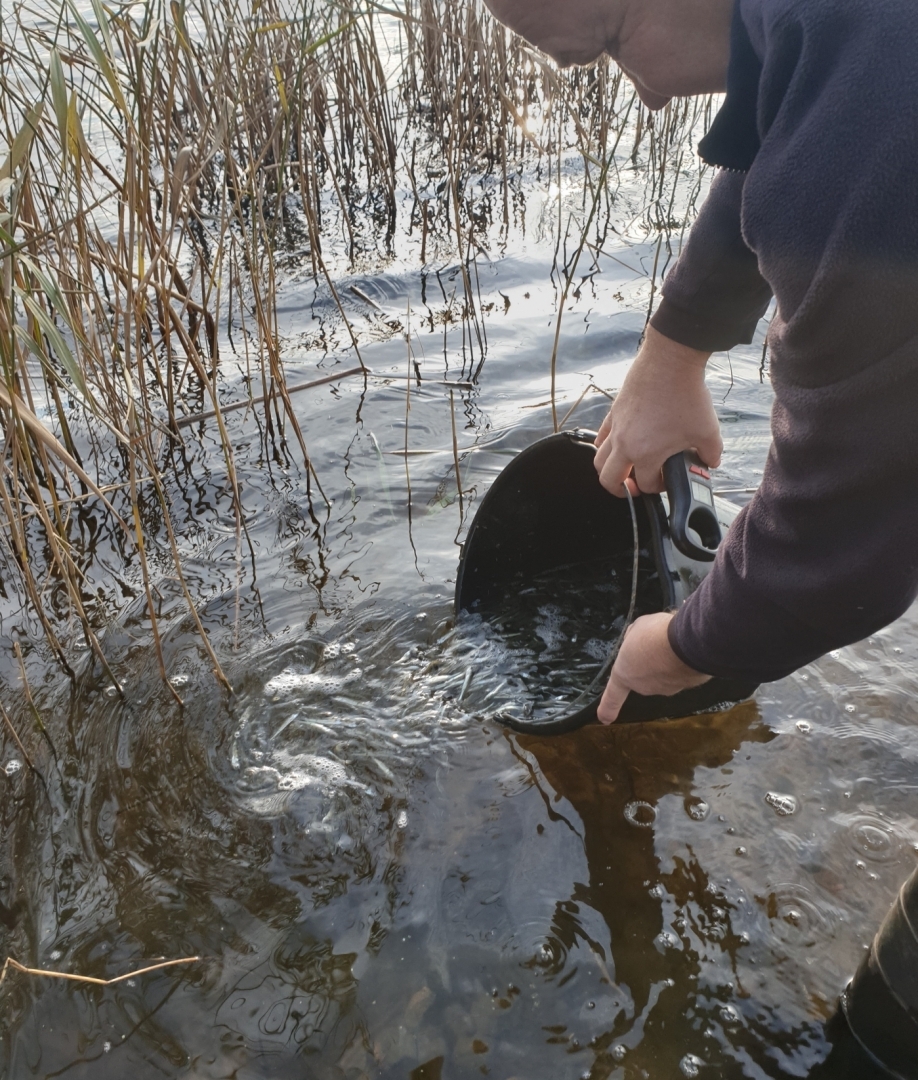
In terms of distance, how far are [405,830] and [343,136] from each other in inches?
198

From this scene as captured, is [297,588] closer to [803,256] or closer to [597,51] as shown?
[597,51]

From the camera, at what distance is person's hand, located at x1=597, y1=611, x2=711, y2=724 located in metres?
1.23

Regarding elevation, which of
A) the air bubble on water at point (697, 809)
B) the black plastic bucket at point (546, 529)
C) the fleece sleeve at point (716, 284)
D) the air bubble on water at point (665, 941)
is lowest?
the air bubble on water at point (665, 941)

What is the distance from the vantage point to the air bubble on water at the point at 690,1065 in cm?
131

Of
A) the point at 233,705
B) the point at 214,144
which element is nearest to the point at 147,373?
the point at 214,144

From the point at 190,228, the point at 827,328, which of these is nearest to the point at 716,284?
the point at 827,328

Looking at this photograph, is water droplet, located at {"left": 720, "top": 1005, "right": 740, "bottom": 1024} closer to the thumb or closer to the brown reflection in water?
the brown reflection in water

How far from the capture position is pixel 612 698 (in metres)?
1.39

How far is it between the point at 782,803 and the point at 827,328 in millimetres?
1131

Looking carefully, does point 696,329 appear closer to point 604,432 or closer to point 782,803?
point 604,432

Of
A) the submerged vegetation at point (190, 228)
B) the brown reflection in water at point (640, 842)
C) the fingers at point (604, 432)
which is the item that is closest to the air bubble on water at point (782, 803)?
the brown reflection in water at point (640, 842)

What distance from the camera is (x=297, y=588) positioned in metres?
2.40

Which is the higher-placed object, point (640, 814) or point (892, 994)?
point (892, 994)

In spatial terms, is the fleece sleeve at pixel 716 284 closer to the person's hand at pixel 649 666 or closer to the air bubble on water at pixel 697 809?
the person's hand at pixel 649 666
